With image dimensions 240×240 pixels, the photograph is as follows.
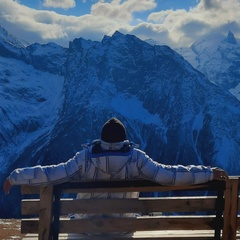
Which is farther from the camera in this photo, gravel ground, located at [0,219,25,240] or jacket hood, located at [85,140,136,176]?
gravel ground, located at [0,219,25,240]

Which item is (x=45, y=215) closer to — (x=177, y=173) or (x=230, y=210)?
(x=177, y=173)

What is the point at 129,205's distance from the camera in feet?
21.4

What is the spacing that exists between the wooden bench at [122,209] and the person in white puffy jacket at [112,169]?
13 cm

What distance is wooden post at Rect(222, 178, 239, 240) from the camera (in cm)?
Result: 660

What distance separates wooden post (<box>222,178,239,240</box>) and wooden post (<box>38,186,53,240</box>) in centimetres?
230

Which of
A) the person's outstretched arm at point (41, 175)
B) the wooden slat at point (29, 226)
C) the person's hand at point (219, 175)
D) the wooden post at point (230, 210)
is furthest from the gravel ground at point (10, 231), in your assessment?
the person's hand at point (219, 175)

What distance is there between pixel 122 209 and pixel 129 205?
0.11m

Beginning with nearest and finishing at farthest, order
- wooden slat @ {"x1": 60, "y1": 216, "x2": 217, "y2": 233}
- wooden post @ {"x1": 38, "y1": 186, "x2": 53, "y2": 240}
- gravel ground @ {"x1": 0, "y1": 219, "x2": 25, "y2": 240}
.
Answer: wooden post @ {"x1": 38, "y1": 186, "x2": 53, "y2": 240} < wooden slat @ {"x1": 60, "y1": 216, "x2": 217, "y2": 233} < gravel ground @ {"x1": 0, "y1": 219, "x2": 25, "y2": 240}

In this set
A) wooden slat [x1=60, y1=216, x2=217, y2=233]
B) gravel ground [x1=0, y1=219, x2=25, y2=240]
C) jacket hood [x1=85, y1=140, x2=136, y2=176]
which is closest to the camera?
wooden slat [x1=60, y1=216, x2=217, y2=233]

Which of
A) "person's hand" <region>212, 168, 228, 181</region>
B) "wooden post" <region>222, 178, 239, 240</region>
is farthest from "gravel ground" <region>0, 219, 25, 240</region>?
"person's hand" <region>212, 168, 228, 181</region>

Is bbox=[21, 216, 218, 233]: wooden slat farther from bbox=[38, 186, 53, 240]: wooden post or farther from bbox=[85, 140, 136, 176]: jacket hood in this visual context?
bbox=[85, 140, 136, 176]: jacket hood

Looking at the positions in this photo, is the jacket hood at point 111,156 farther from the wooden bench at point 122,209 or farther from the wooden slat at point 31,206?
the wooden slat at point 31,206

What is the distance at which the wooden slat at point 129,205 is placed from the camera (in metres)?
6.48

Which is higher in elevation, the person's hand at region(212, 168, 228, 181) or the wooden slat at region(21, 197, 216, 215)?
the person's hand at region(212, 168, 228, 181)
